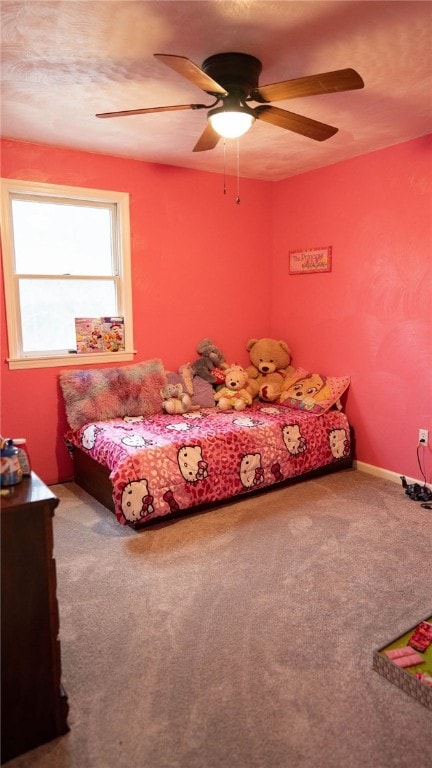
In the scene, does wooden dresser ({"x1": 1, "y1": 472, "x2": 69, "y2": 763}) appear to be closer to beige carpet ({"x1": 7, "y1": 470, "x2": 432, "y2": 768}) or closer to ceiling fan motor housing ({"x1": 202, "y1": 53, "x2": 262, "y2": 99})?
beige carpet ({"x1": 7, "y1": 470, "x2": 432, "y2": 768})

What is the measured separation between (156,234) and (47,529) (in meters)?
2.98

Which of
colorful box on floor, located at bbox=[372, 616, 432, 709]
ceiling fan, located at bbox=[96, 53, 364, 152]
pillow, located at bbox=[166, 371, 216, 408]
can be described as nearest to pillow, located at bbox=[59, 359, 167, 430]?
pillow, located at bbox=[166, 371, 216, 408]

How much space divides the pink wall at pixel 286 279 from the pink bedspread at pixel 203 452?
0.38 meters

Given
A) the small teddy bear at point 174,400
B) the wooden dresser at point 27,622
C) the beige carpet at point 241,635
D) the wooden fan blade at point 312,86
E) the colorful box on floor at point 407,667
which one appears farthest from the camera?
the small teddy bear at point 174,400

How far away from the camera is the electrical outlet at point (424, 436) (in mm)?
3443

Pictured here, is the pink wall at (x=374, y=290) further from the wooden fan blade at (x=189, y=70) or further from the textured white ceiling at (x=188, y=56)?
the wooden fan blade at (x=189, y=70)

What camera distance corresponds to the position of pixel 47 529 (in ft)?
4.74

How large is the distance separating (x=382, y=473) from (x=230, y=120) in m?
2.76

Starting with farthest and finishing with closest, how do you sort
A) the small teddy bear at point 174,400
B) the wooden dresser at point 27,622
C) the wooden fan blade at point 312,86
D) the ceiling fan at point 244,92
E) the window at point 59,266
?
the small teddy bear at point 174,400
the window at point 59,266
the ceiling fan at point 244,92
the wooden fan blade at point 312,86
the wooden dresser at point 27,622

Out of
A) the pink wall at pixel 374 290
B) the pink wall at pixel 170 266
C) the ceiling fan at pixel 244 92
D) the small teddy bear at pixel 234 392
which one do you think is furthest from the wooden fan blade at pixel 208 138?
the small teddy bear at pixel 234 392

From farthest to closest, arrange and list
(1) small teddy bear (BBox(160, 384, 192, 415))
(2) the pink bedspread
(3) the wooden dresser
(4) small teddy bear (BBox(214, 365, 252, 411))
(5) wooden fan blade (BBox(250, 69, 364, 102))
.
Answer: (4) small teddy bear (BBox(214, 365, 252, 411)) < (1) small teddy bear (BBox(160, 384, 192, 415)) < (2) the pink bedspread < (5) wooden fan blade (BBox(250, 69, 364, 102)) < (3) the wooden dresser

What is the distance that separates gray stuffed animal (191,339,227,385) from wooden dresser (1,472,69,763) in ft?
8.85

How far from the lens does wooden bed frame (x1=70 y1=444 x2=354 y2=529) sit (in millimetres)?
3100

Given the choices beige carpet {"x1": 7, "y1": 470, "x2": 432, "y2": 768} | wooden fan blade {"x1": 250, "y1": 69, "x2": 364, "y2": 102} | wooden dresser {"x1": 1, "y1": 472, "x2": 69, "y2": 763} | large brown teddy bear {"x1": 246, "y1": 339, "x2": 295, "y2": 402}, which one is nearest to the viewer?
wooden dresser {"x1": 1, "y1": 472, "x2": 69, "y2": 763}
